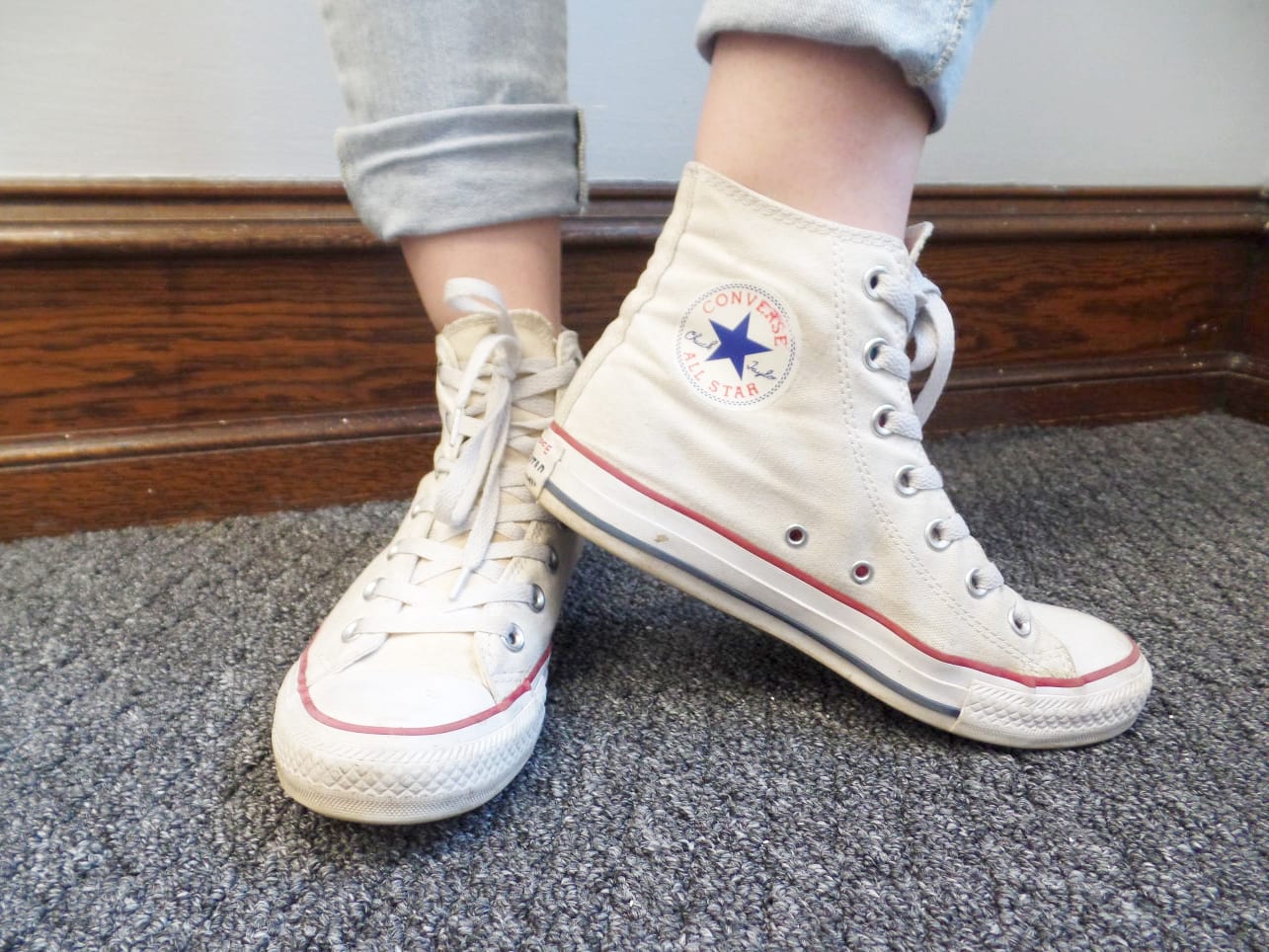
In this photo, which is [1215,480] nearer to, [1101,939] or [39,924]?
[1101,939]

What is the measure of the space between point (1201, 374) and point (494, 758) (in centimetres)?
98

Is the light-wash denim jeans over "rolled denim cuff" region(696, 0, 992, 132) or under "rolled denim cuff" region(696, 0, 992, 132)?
under

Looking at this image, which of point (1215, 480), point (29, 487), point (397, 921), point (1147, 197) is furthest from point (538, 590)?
point (1147, 197)

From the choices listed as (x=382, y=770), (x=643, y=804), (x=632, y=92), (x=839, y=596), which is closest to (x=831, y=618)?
(x=839, y=596)

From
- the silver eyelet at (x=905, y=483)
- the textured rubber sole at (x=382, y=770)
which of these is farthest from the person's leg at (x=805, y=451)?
the textured rubber sole at (x=382, y=770)

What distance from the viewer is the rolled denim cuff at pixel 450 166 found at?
0.45 metres

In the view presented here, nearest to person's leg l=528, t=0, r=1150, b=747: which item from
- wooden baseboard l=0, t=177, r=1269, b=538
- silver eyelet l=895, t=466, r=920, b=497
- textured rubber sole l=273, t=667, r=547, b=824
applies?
silver eyelet l=895, t=466, r=920, b=497

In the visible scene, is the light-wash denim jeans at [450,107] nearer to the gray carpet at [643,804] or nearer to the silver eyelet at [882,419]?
the silver eyelet at [882,419]

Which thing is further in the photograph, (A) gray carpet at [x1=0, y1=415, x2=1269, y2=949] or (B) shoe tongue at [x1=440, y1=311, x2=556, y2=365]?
(B) shoe tongue at [x1=440, y1=311, x2=556, y2=365]

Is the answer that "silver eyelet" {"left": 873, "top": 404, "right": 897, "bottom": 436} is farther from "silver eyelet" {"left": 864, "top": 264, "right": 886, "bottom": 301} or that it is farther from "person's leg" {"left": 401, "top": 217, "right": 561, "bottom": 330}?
"person's leg" {"left": 401, "top": 217, "right": 561, "bottom": 330}

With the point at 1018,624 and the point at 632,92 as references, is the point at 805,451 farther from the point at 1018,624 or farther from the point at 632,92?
the point at 632,92

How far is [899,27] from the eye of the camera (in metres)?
0.37

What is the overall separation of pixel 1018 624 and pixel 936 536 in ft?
0.22

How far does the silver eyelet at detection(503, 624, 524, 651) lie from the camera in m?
0.44
